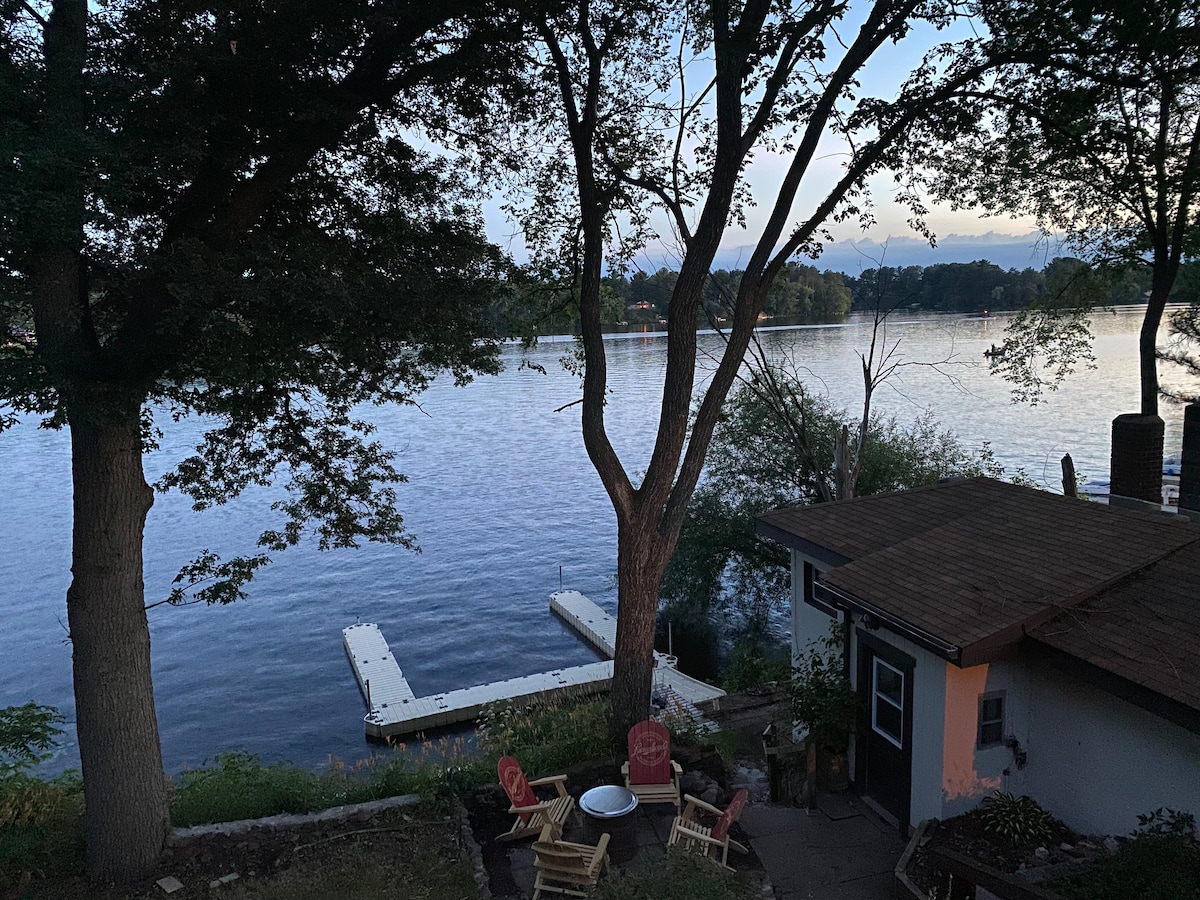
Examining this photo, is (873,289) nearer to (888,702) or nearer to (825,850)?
(888,702)

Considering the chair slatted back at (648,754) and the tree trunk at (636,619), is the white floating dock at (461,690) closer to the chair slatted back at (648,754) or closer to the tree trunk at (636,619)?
the tree trunk at (636,619)

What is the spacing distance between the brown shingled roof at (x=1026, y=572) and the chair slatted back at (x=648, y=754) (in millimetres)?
2666

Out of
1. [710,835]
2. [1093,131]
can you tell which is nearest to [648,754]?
[710,835]

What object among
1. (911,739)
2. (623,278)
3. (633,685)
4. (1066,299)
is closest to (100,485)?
(633,685)

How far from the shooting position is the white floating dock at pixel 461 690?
22.8 meters

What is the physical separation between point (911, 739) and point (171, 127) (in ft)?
30.8

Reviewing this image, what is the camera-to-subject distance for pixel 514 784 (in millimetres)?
7406

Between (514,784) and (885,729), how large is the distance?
435 cm

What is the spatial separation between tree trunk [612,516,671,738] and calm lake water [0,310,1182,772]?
24.1 ft

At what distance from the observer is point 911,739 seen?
8.21m

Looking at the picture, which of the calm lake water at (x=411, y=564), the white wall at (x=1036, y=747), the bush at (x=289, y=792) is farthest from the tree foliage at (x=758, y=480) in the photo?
the white wall at (x=1036, y=747)

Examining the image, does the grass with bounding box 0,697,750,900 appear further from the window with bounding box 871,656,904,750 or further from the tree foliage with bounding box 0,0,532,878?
the window with bounding box 871,656,904,750

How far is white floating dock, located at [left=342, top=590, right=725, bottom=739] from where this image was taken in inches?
896

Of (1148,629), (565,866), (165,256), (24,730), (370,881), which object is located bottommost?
(370,881)
